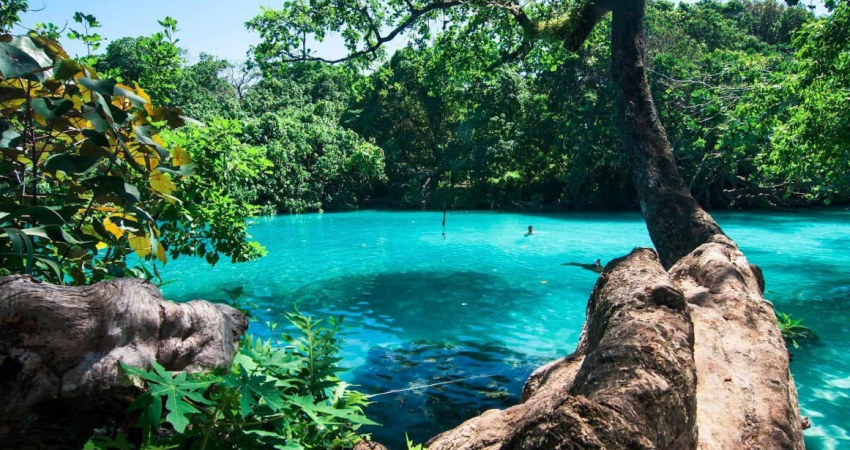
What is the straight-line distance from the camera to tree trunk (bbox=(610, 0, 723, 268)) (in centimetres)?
455

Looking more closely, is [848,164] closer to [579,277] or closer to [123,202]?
[579,277]

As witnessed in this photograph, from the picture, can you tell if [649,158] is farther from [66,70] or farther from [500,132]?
[500,132]

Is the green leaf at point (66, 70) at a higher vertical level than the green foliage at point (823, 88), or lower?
lower

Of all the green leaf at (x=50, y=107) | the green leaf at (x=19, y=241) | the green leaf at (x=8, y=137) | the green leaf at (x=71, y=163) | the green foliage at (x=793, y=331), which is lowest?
the green foliage at (x=793, y=331)

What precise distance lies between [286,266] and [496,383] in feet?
29.7

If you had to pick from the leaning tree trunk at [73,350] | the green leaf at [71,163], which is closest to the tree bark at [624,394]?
the leaning tree trunk at [73,350]

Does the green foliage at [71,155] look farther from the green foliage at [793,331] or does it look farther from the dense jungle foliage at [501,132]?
the dense jungle foliage at [501,132]

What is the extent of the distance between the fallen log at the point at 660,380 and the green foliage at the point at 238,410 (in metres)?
0.50

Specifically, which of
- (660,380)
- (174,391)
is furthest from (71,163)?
(660,380)

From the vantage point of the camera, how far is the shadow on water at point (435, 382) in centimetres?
520

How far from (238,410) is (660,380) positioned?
50.2 inches

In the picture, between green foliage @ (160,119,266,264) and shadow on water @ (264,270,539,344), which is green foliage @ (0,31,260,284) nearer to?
green foliage @ (160,119,266,264)

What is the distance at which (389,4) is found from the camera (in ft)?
29.5

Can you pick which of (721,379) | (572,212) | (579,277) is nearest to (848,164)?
(579,277)
